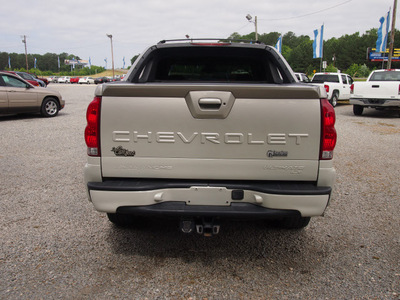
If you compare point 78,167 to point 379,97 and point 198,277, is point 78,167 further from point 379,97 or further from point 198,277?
point 379,97

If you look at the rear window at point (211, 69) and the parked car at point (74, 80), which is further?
the parked car at point (74, 80)

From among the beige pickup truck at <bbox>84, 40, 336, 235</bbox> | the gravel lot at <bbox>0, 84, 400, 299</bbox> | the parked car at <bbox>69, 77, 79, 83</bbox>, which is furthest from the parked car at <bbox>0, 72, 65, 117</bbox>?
the parked car at <bbox>69, 77, 79, 83</bbox>

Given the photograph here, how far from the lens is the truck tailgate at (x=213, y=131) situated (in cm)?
257

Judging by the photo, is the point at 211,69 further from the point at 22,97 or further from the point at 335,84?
the point at 335,84

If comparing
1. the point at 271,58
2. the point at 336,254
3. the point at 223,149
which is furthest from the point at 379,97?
the point at 223,149

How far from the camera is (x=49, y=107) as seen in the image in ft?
42.3

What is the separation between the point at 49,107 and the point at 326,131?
12.3m

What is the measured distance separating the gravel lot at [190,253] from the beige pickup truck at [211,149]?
542 millimetres

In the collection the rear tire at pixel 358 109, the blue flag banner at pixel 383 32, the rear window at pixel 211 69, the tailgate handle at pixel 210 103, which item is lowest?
the rear tire at pixel 358 109

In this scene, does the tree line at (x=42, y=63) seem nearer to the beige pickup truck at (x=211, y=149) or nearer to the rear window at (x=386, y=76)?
the rear window at (x=386, y=76)

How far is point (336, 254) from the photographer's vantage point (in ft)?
10.4

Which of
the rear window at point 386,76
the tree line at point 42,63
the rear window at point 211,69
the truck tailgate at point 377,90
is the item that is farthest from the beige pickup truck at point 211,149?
the tree line at point 42,63

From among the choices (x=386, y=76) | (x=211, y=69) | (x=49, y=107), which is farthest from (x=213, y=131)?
(x=386, y=76)

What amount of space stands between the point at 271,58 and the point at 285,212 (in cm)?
207
